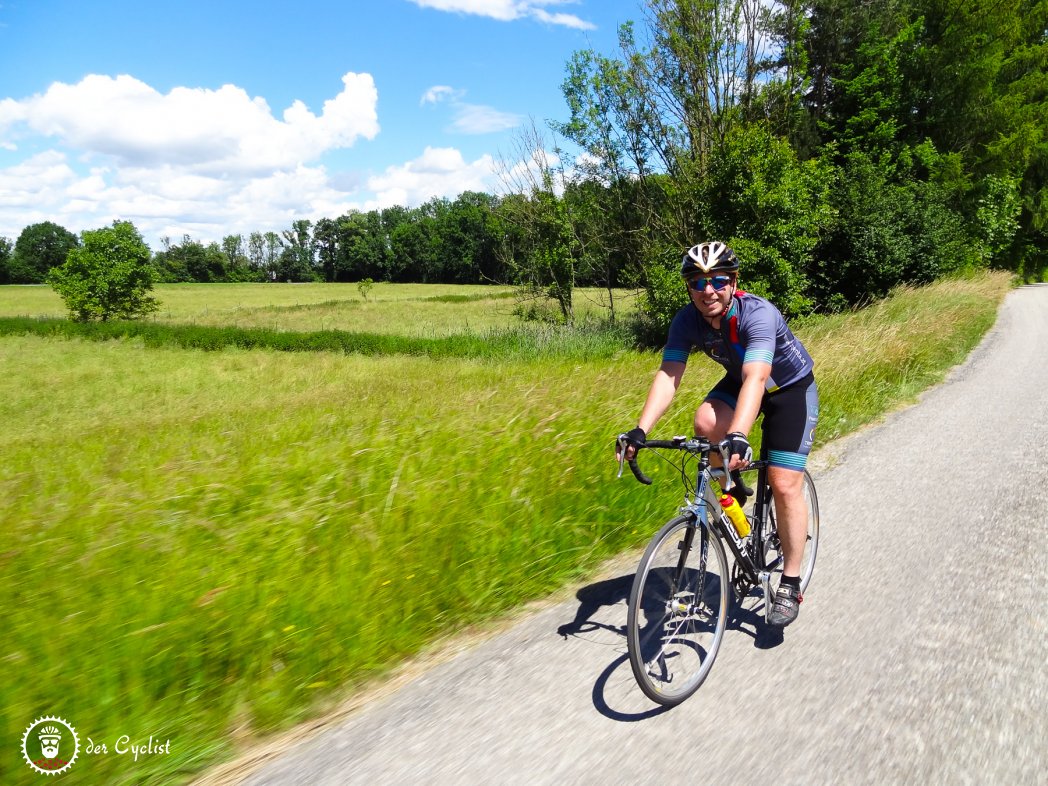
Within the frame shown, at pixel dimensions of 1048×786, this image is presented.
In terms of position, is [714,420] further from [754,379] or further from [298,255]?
[298,255]

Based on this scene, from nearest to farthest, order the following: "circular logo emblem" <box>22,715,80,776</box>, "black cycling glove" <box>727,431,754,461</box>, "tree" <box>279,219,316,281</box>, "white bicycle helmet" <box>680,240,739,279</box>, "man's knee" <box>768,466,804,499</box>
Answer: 1. "circular logo emblem" <box>22,715,80,776</box>
2. "black cycling glove" <box>727,431,754,461</box>
3. "white bicycle helmet" <box>680,240,739,279</box>
4. "man's knee" <box>768,466,804,499</box>
5. "tree" <box>279,219,316,281</box>

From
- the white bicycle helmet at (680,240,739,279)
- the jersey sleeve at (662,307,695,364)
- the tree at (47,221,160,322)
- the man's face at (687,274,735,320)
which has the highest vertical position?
the tree at (47,221,160,322)

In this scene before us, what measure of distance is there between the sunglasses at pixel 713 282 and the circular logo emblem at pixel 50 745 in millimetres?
3174

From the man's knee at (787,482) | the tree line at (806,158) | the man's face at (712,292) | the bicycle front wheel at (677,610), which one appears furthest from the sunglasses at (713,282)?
the tree line at (806,158)

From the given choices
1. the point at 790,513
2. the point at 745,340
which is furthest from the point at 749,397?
the point at 790,513

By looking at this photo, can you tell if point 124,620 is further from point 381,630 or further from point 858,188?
point 858,188

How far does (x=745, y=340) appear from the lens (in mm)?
3330

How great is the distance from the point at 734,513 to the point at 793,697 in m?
0.88

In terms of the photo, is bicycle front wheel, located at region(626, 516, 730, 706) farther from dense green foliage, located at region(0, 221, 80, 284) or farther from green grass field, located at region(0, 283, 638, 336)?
dense green foliage, located at region(0, 221, 80, 284)

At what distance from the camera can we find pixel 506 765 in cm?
249

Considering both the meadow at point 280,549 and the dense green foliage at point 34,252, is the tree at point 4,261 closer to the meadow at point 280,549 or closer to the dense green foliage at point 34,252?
the dense green foliage at point 34,252

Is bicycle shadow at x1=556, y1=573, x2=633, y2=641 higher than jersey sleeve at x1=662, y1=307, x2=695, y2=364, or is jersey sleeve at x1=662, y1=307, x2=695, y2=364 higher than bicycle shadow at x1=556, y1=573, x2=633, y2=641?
jersey sleeve at x1=662, y1=307, x2=695, y2=364

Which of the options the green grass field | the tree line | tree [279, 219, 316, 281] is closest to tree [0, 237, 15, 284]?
the green grass field

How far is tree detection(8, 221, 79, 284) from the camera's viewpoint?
91750 millimetres
